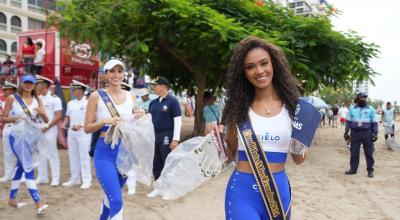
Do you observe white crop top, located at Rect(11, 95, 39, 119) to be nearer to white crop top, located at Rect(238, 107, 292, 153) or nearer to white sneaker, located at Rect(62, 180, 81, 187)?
white sneaker, located at Rect(62, 180, 81, 187)

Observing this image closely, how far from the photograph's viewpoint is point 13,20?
41156 millimetres

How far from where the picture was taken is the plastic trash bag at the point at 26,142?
16.9ft

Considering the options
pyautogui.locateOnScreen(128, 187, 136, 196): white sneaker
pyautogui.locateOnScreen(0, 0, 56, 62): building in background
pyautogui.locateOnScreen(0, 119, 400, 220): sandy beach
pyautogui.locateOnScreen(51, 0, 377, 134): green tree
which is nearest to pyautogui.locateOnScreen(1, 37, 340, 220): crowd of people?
pyautogui.locateOnScreen(128, 187, 136, 196): white sneaker

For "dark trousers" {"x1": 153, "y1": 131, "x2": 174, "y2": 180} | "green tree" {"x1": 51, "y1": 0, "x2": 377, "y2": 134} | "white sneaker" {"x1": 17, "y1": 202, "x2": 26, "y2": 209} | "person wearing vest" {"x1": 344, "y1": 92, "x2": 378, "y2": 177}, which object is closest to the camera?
"white sneaker" {"x1": 17, "y1": 202, "x2": 26, "y2": 209}

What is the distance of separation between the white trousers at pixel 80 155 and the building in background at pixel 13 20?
36.0 metres

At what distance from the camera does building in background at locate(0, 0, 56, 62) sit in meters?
39.7

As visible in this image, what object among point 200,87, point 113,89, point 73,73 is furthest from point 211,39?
point 73,73

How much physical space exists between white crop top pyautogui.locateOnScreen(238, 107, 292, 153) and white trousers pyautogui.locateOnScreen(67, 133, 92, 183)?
17.8 feet

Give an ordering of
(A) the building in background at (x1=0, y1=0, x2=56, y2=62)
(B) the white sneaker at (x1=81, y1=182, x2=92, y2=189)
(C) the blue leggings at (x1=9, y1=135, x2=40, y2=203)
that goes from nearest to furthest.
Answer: (C) the blue leggings at (x1=9, y1=135, x2=40, y2=203)
(B) the white sneaker at (x1=81, y1=182, x2=92, y2=189)
(A) the building in background at (x1=0, y1=0, x2=56, y2=62)

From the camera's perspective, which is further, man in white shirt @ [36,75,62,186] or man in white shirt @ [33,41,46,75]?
man in white shirt @ [33,41,46,75]

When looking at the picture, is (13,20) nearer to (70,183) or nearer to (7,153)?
(7,153)

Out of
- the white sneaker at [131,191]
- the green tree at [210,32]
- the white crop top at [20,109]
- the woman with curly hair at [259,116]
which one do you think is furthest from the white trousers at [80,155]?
the woman with curly hair at [259,116]

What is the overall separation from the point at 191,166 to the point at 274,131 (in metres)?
0.62

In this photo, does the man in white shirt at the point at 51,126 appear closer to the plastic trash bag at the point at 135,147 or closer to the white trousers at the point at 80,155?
the white trousers at the point at 80,155
